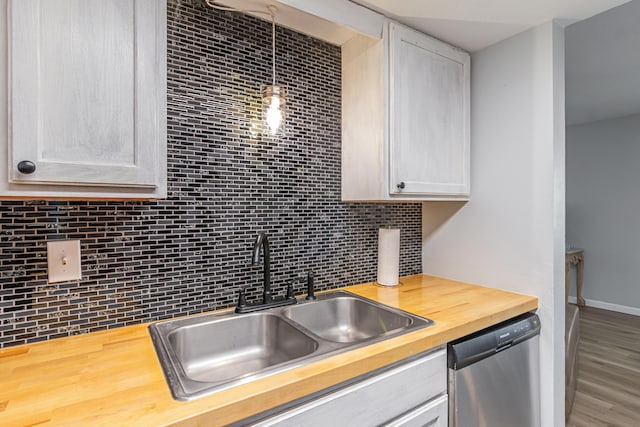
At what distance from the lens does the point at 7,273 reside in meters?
1.01

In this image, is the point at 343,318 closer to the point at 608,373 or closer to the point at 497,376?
the point at 497,376

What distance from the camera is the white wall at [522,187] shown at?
150 cm

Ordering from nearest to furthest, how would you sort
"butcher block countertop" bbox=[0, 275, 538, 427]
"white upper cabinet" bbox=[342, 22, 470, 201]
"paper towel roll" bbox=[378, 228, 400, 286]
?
"butcher block countertop" bbox=[0, 275, 538, 427] < "white upper cabinet" bbox=[342, 22, 470, 201] < "paper towel roll" bbox=[378, 228, 400, 286]

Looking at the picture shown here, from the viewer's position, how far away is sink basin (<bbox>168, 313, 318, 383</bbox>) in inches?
45.4

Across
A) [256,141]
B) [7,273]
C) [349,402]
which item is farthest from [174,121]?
[349,402]

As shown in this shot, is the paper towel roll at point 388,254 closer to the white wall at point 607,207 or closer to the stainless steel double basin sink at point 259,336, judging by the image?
the stainless steel double basin sink at point 259,336

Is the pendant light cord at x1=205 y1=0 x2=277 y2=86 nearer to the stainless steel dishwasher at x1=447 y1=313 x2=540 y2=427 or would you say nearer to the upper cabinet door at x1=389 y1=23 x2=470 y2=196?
the upper cabinet door at x1=389 y1=23 x2=470 y2=196

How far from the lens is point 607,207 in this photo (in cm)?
413

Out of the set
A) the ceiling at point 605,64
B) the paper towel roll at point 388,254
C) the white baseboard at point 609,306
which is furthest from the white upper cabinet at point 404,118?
the white baseboard at point 609,306

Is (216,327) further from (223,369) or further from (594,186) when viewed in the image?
(594,186)

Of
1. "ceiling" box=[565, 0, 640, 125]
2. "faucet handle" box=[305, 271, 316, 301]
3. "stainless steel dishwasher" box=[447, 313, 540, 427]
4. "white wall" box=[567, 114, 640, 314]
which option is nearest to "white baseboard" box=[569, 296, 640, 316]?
"white wall" box=[567, 114, 640, 314]

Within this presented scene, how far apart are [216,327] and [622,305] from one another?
5000 mm

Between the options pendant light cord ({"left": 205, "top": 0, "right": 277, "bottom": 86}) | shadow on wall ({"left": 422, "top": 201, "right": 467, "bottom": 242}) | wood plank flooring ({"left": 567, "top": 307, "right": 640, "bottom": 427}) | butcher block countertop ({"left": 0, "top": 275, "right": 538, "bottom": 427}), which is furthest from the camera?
wood plank flooring ({"left": 567, "top": 307, "right": 640, "bottom": 427})

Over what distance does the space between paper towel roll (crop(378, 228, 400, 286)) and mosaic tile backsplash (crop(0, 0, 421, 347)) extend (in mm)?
109
